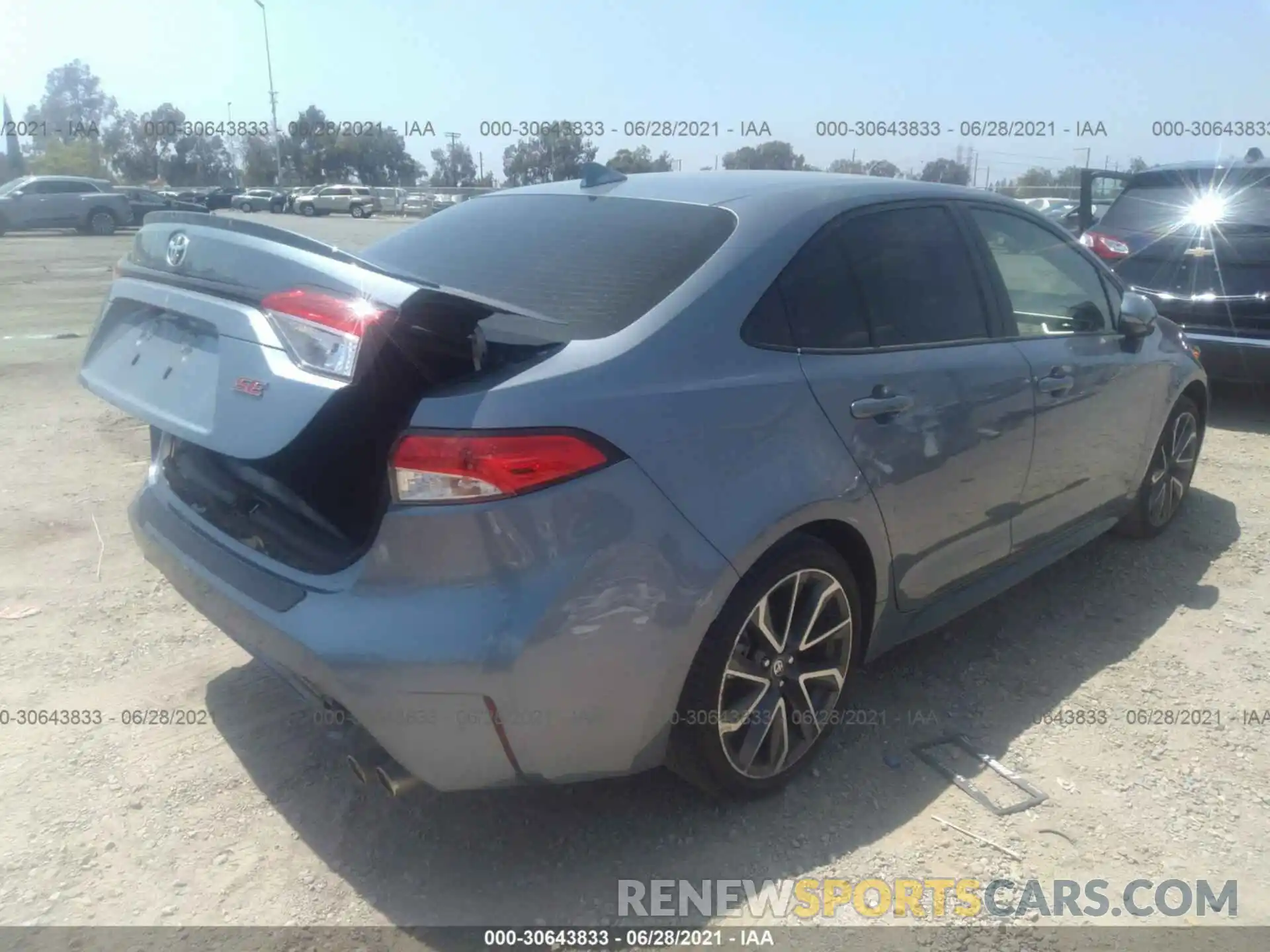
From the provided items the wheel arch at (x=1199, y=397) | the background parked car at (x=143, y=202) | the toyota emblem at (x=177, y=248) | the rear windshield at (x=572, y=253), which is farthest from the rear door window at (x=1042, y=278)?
the background parked car at (x=143, y=202)

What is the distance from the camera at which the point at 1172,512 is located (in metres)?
4.99

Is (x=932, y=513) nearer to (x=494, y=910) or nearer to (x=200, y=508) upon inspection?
(x=494, y=910)

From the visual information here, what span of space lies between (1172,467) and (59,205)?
100 feet

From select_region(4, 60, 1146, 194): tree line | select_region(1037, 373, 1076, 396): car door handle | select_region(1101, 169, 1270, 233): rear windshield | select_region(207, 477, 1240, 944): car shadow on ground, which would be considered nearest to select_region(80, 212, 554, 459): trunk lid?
select_region(207, 477, 1240, 944): car shadow on ground

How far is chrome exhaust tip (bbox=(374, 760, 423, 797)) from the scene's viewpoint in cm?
238

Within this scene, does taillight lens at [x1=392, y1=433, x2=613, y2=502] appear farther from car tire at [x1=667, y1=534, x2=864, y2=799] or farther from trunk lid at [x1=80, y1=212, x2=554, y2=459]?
car tire at [x1=667, y1=534, x2=864, y2=799]

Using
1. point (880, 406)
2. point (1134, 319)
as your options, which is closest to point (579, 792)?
point (880, 406)

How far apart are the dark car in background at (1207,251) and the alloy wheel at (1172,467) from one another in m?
2.08

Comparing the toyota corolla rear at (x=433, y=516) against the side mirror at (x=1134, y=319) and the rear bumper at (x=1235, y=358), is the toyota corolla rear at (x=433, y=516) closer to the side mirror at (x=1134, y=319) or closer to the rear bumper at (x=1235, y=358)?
the side mirror at (x=1134, y=319)

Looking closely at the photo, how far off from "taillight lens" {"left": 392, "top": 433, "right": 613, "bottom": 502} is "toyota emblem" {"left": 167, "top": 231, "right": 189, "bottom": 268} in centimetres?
101

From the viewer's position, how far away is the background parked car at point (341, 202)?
43.9 metres

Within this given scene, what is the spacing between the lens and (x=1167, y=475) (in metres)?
4.81

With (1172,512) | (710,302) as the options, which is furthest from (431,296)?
(1172,512)

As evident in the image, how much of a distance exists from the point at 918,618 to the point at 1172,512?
7.93ft
